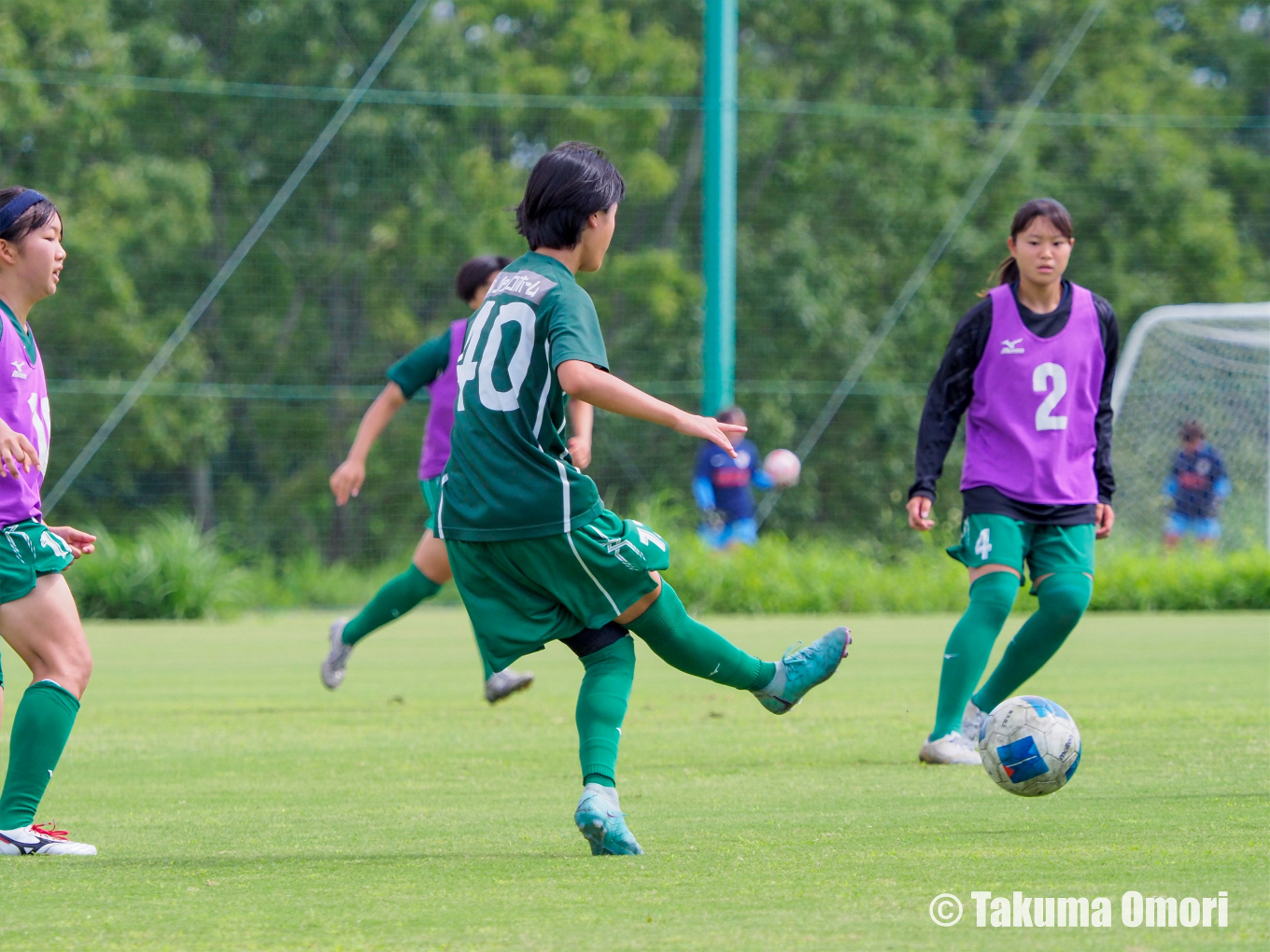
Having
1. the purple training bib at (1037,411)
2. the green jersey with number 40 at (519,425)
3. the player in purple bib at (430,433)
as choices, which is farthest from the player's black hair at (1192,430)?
the green jersey with number 40 at (519,425)

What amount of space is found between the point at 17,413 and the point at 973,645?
324cm

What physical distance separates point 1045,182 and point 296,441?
1191 centimetres

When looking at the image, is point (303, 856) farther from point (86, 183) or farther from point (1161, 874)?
point (86, 183)

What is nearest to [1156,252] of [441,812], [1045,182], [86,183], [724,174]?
[1045,182]

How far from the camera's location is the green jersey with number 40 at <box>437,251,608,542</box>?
14.2ft

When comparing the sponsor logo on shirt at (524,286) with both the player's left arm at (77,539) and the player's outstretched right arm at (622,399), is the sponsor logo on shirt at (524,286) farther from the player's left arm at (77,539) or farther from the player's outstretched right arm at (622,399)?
the player's left arm at (77,539)

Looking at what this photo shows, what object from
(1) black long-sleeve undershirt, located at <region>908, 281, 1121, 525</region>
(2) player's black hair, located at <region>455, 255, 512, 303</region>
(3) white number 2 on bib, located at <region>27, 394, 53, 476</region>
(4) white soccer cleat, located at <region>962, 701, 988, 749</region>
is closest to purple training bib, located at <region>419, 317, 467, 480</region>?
(2) player's black hair, located at <region>455, 255, 512, 303</region>

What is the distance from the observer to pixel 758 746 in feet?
22.1

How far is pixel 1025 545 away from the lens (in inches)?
246

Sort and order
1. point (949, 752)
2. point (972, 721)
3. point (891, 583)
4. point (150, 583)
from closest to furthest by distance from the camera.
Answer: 1. point (949, 752)
2. point (972, 721)
3. point (150, 583)
4. point (891, 583)

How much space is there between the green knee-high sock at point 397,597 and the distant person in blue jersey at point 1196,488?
11.9 meters

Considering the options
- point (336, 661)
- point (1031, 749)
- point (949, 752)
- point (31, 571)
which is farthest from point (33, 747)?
point (336, 661)

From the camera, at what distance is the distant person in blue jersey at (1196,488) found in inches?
727

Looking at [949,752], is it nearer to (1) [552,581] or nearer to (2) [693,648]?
(2) [693,648]
